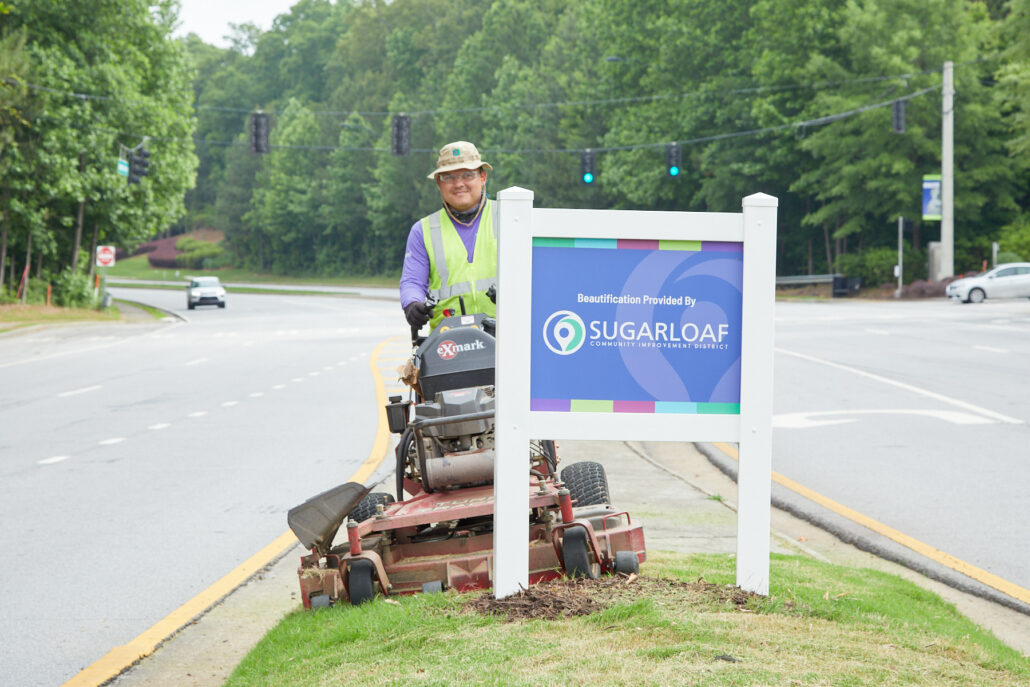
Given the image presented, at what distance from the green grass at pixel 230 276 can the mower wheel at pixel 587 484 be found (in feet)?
290

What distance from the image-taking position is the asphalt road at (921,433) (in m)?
8.15

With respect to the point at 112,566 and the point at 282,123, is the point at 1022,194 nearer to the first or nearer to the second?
the point at 112,566

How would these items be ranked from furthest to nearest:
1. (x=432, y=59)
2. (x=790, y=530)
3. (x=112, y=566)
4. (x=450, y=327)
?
1. (x=432, y=59)
2. (x=790, y=530)
3. (x=112, y=566)
4. (x=450, y=327)

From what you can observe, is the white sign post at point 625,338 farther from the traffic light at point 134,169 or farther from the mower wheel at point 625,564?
the traffic light at point 134,169

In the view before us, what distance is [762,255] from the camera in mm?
4582

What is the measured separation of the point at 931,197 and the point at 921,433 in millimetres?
39277

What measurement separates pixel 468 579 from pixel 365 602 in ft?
1.39

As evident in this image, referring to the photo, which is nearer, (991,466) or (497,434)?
(497,434)

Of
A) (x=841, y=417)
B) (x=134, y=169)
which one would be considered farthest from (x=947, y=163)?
(x=841, y=417)

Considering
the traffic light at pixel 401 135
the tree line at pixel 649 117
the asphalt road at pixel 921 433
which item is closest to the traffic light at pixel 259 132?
the traffic light at pixel 401 135

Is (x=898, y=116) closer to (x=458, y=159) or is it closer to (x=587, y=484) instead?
(x=587, y=484)

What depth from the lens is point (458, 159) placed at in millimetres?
6031

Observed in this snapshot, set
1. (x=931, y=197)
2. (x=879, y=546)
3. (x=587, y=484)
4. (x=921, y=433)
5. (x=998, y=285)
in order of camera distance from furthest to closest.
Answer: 1. (x=931, y=197)
2. (x=998, y=285)
3. (x=921, y=433)
4. (x=879, y=546)
5. (x=587, y=484)

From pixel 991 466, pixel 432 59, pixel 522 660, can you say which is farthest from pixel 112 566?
pixel 432 59
